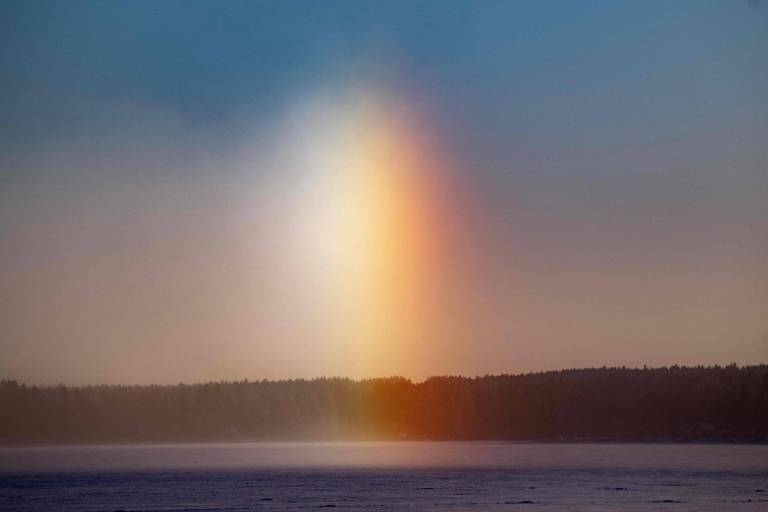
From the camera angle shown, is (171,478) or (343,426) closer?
(171,478)

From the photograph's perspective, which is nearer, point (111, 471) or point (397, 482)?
point (397, 482)

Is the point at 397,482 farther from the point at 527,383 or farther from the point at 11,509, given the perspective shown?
the point at 527,383

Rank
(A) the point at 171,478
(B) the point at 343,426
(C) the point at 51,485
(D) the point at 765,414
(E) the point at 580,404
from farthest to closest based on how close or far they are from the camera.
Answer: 1. (B) the point at 343,426
2. (E) the point at 580,404
3. (D) the point at 765,414
4. (A) the point at 171,478
5. (C) the point at 51,485

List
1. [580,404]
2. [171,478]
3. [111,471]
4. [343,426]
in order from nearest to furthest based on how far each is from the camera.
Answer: [171,478] → [111,471] → [580,404] → [343,426]

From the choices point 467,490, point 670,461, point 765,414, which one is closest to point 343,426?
point 765,414

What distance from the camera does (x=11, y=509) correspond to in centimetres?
4934

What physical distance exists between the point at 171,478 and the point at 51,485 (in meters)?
10.1

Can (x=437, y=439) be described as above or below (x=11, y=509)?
above

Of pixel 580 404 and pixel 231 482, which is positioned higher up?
pixel 580 404

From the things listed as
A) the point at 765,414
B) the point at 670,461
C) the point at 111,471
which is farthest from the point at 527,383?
the point at 111,471

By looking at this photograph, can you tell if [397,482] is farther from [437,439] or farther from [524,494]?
[437,439]

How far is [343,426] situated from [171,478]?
4793 inches

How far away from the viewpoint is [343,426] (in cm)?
19525

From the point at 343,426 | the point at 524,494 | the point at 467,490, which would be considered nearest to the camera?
the point at 524,494
